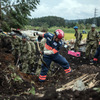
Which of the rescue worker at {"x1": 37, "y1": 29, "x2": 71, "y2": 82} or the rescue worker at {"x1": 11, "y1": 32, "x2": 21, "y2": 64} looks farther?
the rescue worker at {"x1": 11, "y1": 32, "x2": 21, "y2": 64}

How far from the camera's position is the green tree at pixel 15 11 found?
39.4 feet

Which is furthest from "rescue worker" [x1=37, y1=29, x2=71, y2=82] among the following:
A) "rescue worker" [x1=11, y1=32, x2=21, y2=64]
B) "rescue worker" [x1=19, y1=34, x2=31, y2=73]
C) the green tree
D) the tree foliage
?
the tree foliage

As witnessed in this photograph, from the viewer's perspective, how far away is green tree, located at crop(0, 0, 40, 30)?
39.4ft

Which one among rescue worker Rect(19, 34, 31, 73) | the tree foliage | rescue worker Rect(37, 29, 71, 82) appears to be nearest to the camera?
rescue worker Rect(37, 29, 71, 82)

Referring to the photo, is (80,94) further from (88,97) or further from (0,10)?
(0,10)

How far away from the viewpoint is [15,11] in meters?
12.5

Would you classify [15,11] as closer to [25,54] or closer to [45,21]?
[25,54]

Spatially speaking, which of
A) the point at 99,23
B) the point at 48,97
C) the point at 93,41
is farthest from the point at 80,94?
the point at 99,23

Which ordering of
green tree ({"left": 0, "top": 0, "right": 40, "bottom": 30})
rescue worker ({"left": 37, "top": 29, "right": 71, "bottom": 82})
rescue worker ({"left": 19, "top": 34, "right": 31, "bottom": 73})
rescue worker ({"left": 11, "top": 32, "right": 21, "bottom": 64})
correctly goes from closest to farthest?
rescue worker ({"left": 37, "top": 29, "right": 71, "bottom": 82})
rescue worker ({"left": 19, "top": 34, "right": 31, "bottom": 73})
rescue worker ({"left": 11, "top": 32, "right": 21, "bottom": 64})
green tree ({"left": 0, "top": 0, "right": 40, "bottom": 30})

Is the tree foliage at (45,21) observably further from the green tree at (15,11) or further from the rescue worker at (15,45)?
the rescue worker at (15,45)

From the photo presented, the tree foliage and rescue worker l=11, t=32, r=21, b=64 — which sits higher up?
the tree foliage

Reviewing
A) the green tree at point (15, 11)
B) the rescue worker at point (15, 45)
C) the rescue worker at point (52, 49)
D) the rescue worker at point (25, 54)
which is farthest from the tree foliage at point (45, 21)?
the rescue worker at point (52, 49)

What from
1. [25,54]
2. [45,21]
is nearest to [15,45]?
[25,54]

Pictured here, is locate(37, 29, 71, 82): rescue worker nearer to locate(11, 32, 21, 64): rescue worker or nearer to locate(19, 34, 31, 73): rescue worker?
locate(19, 34, 31, 73): rescue worker
